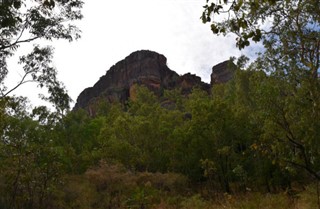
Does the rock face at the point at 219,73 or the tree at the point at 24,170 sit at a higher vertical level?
the rock face at the point at 219,73

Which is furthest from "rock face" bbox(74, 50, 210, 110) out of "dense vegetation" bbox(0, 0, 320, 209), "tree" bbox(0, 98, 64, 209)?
"tree" bbox(0, 98, 64, 209)

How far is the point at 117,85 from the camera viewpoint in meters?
93.4

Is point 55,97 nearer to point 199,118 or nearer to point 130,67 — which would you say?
point 199,118

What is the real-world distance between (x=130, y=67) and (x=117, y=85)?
5696 millimetres

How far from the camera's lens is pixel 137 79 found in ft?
285

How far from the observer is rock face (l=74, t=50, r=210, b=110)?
272 ft

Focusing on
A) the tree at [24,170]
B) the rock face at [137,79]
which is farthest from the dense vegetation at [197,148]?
the rock face at [137,79]

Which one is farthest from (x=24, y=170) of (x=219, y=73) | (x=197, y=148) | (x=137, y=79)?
(x=219, y=73)

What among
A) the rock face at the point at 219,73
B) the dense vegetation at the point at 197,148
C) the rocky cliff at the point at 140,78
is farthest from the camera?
the rock face at the point at 219,73

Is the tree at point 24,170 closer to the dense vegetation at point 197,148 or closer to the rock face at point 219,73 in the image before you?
the dense vegetation at point 197,148

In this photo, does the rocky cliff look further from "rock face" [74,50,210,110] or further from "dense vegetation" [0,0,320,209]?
"dense vegetation" [0,0,320,209]

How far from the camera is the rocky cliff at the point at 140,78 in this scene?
8281 centimetres

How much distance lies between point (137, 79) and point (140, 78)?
0.93 m

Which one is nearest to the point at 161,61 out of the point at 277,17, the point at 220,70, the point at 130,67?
the point at 130,67
